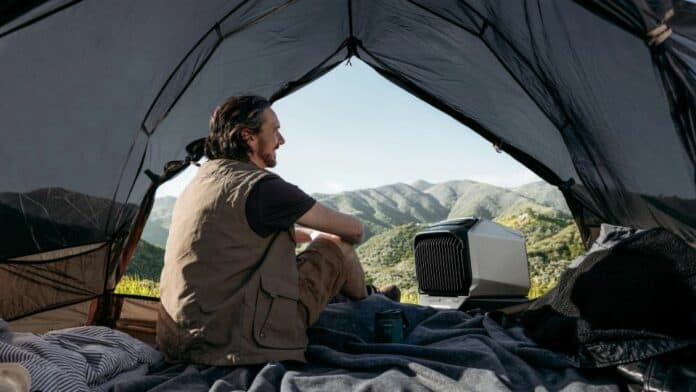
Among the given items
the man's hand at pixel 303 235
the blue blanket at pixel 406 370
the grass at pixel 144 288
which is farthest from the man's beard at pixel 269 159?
the grass at pixel 144 288

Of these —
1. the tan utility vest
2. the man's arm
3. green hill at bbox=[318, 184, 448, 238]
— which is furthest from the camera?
green hill at bbox=[318, 184, 448, 238]

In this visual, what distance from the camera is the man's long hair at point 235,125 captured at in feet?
5.59

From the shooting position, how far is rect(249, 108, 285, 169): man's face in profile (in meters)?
1.73

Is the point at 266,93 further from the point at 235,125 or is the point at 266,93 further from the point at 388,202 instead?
the point at 388,202

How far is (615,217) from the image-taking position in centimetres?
232

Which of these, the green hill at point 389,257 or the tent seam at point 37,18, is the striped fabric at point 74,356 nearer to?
the tent seam at point 37,18

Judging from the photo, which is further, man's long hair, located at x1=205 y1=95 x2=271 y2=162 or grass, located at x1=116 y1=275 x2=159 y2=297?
grass, located at x1=116 y1=275 x2=159 y2=297

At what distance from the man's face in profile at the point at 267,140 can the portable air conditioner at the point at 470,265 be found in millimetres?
1098

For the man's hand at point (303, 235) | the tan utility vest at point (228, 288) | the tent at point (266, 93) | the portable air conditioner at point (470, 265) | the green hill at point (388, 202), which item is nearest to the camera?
the tan utility vest at point (228, 288)

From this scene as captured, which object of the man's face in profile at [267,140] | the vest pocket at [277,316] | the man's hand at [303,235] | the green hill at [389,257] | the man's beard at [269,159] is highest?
the man's face in profile at [267,140]

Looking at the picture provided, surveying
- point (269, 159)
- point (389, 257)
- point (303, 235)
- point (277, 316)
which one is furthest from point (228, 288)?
point (389, 257)

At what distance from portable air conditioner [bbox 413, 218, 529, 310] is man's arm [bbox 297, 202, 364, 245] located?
89 centimetres

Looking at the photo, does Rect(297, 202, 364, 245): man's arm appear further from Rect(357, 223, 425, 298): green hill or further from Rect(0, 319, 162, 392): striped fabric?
Rect(357, 223, 425, 298): green hill

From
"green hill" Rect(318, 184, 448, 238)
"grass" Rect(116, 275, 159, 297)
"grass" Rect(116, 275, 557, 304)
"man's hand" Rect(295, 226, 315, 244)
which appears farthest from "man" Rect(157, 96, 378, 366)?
"green hill" Rect(318, 184, 448, 238)
